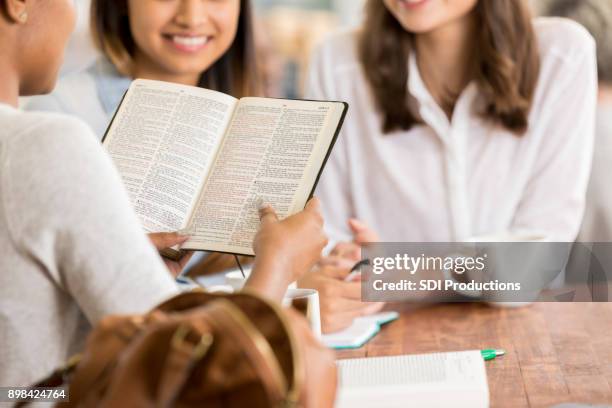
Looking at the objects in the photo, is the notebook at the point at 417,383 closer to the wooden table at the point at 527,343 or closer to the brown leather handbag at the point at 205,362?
the wooden table at the point at 527,343

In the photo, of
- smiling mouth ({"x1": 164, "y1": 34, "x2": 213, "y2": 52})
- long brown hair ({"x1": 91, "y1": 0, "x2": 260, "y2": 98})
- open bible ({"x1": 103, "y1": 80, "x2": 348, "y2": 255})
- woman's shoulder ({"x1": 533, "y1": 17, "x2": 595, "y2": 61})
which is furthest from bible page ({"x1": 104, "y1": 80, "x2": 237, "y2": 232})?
woman's shoulder ({"x1": 533, "y1": 17, "x2": 595, "y2": 61})

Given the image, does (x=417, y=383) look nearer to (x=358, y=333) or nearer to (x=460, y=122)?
(x=358, y=333)

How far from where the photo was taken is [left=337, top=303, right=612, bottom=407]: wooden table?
1.20m

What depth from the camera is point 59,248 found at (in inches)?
32.6

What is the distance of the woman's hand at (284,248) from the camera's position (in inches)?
39.2

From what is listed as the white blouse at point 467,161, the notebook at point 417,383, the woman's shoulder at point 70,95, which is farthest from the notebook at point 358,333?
the woman's shoulder at point 70,95

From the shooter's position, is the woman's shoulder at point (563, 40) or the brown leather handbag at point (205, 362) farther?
the woman's shoulder at point (563, 40)

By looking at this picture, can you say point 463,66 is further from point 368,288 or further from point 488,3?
point 368,288

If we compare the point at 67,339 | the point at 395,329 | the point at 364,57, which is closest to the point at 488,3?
the point at 364,57

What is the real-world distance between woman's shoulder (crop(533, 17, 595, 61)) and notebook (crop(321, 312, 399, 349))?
33.2 inches

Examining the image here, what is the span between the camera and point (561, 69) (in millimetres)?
2021

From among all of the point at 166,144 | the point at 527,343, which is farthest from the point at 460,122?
the point at 166,144

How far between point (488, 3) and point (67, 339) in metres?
1.49

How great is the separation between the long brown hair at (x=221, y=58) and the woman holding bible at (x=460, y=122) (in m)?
0.23
